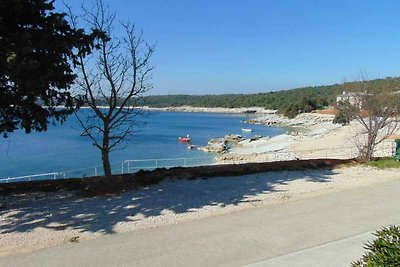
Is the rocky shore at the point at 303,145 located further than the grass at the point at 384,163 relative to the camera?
Yes

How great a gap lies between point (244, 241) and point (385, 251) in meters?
3.58

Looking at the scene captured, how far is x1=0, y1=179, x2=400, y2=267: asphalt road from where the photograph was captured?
18.2 feet

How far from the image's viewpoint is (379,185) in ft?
34.5

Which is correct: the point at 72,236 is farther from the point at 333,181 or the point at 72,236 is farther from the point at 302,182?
the point at 333,181

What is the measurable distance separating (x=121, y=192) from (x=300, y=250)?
5.07m

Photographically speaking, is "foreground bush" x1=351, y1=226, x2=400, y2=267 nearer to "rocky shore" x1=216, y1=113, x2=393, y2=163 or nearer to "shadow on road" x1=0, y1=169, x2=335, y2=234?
"shadow on road" x1=0, y1=169, x2=335, y2=234

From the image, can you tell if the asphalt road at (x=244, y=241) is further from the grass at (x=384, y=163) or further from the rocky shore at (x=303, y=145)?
the rocky shore at (x=303, y=145)

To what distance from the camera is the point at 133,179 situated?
1074cm

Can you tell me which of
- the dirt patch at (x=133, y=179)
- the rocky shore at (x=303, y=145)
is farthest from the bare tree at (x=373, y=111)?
the rocky shore at (x=303, y=145)

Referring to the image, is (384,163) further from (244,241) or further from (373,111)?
(244,241)

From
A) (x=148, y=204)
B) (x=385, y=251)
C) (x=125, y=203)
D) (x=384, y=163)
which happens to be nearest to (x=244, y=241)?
(x=148, y=204)

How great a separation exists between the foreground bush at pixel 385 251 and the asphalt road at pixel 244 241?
2.51 m

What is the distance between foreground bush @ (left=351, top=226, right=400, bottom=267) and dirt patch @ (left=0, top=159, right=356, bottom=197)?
7.44m

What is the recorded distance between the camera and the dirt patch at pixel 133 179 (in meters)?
9.93
